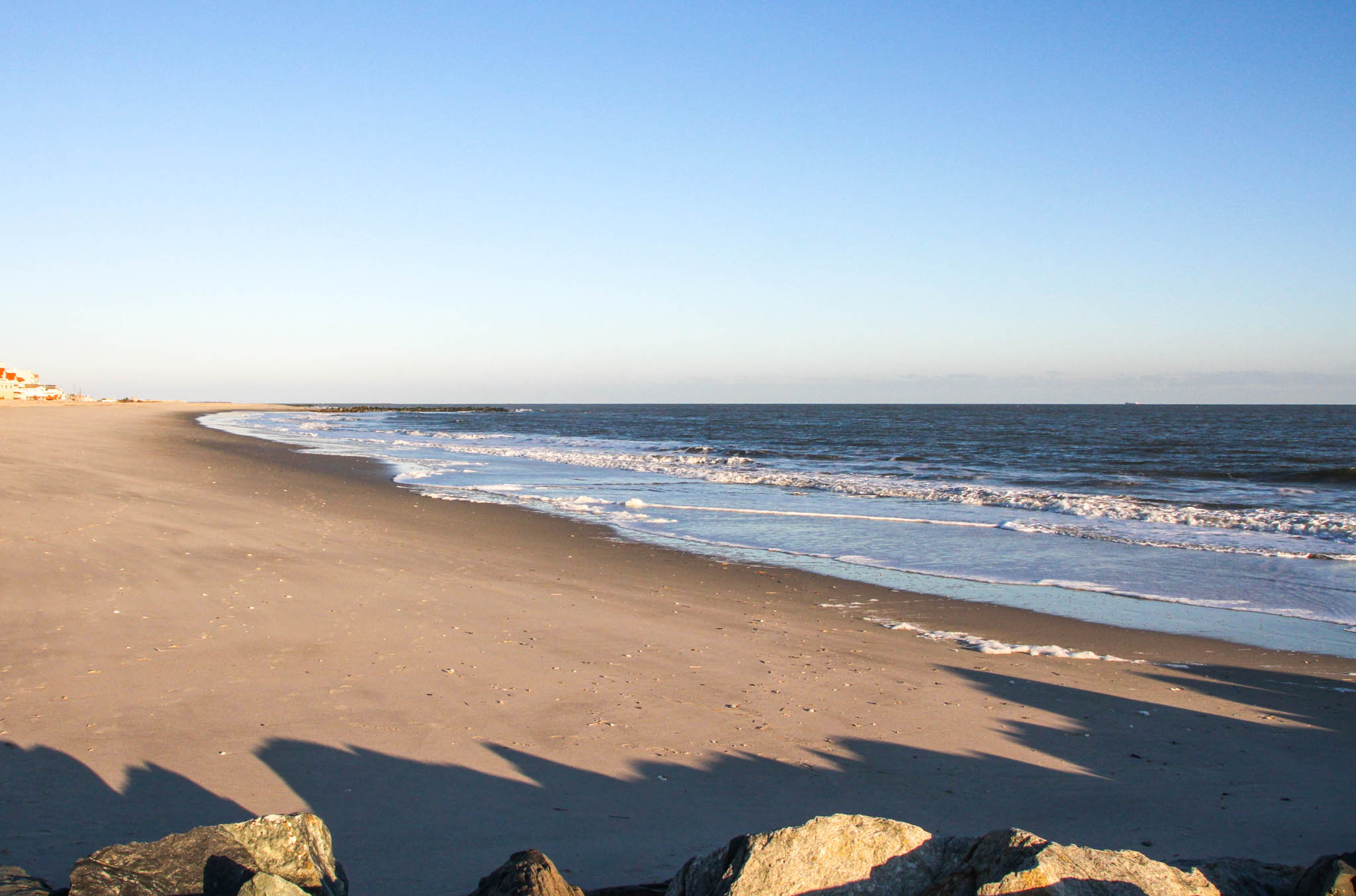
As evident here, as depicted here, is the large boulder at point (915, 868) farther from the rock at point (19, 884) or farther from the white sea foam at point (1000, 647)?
the white sea foam at point (1000, 647)

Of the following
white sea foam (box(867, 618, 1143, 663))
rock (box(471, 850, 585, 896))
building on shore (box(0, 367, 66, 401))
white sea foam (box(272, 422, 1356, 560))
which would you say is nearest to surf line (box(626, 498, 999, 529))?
white sea foam (box(272, 422, 1356, 560))

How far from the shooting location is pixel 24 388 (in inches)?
4387

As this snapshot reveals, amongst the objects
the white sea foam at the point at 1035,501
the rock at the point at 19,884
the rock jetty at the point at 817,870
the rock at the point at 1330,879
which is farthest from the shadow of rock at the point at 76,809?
the white sea foam at the point at 1035,501

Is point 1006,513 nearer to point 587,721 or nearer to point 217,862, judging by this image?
point 587,721

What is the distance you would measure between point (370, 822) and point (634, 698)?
204cm

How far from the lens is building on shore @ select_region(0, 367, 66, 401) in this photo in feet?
343

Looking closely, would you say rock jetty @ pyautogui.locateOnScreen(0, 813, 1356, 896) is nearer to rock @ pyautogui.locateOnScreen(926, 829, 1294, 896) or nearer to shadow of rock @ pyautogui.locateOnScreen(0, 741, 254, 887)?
rock @ pyautogui.locateOnScreen(926, 829, 1294, 896)

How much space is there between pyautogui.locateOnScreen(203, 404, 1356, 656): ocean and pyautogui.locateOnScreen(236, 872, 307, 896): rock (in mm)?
6537

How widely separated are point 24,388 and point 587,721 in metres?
135

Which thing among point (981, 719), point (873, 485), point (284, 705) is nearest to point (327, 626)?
point (284, 705)

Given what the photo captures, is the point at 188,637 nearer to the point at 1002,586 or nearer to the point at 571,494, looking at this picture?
the point at 1002,586

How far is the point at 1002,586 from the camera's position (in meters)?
10.4

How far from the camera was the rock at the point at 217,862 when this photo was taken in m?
2.77

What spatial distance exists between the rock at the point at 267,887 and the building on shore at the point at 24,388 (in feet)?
399
